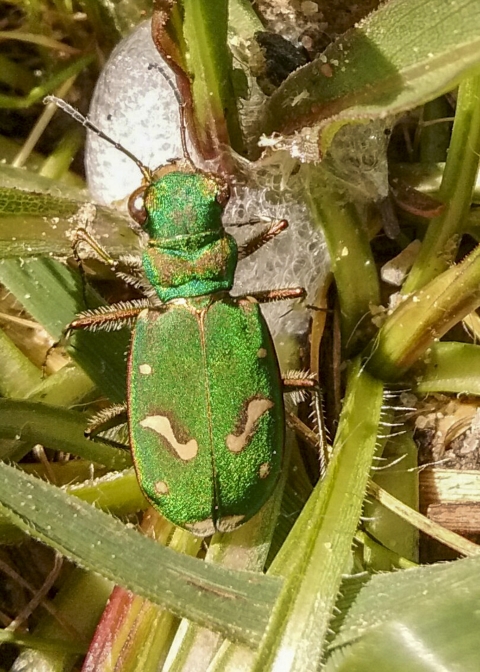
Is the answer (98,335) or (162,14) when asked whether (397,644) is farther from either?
(162,14)

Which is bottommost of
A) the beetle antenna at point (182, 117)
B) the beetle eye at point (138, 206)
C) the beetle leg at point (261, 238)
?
the beetle leg at point (261, 238)

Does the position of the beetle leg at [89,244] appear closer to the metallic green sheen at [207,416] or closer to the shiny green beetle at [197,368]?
the shiny green beetle at [197,368]

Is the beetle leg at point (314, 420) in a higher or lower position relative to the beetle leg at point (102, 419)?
lower

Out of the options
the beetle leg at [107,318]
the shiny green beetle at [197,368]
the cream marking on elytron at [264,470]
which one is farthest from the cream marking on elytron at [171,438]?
the beetle leg at [107,318]

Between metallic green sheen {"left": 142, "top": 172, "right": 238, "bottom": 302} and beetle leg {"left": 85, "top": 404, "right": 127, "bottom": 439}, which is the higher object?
metallic green sheen {"left": 142, "top": 172, "right": 238, "bottom": 302}

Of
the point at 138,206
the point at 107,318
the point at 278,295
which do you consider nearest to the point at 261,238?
the point at 278,295

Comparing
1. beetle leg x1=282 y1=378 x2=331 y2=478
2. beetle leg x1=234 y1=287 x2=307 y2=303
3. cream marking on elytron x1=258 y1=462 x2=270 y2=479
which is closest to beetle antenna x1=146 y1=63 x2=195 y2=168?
beetle leg x1=234 y1=287 x2=307 y2=303

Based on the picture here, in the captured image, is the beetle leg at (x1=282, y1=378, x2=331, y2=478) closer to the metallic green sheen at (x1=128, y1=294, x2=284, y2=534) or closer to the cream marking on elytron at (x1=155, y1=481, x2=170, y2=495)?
the metallic green sheen at (x1=128, y1=294, x2=284, y2=534)
